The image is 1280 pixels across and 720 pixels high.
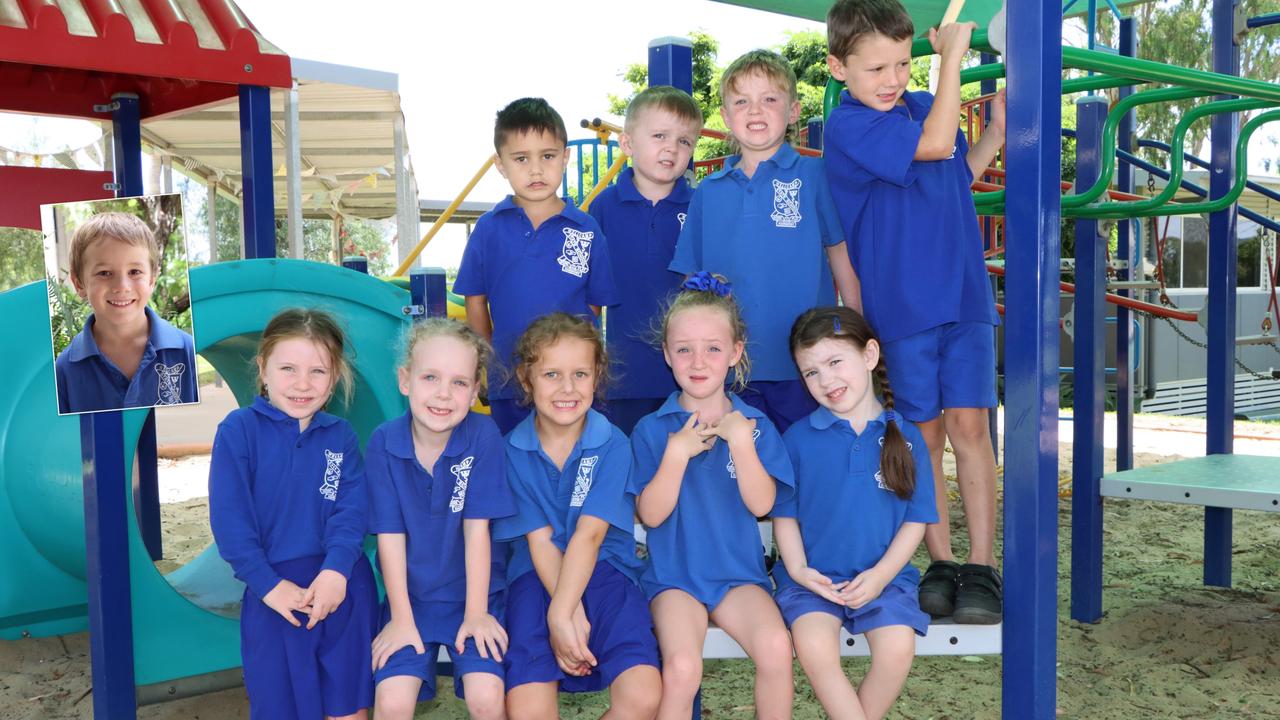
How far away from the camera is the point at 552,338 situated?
2453mm

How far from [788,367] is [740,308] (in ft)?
0.65

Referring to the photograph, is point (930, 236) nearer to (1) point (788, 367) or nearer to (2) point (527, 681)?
(1) point (788, 367)

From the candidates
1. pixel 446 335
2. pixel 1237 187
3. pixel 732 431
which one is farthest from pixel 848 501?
pixel 1237 187

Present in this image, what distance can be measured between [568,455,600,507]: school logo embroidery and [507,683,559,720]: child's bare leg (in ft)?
1.33

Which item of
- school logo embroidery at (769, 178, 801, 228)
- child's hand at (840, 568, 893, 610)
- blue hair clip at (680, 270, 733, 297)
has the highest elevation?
school logo embroidery at (769, 178, 801, 228)

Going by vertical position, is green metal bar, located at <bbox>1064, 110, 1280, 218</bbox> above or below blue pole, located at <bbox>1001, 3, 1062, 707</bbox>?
above

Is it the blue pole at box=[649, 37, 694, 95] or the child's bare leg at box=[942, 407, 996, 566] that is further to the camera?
the blue pole at box=[649, 37, 694, 95]

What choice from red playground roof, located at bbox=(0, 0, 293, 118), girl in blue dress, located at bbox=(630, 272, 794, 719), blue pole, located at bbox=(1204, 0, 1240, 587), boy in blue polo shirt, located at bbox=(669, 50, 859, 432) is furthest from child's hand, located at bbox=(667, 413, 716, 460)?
blue pole, located at bbox=(1204, 0, 1240, 587)

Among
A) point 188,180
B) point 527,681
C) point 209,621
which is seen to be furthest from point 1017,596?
point 188,180

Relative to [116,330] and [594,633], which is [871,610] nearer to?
[594,633]

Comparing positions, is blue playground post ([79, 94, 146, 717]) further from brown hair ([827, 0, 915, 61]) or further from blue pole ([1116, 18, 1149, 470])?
blue pole ([1116, 18, 1149, 470])

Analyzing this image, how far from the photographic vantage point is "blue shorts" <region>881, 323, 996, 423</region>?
2480 mm

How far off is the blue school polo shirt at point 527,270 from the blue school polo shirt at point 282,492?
0.61 metres

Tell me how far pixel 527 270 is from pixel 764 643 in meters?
1.26
